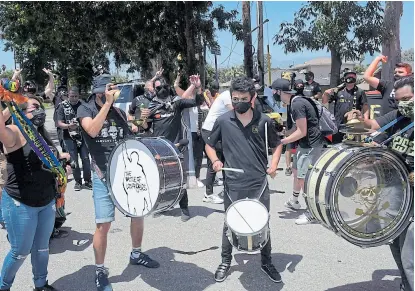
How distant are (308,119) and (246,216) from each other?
2179 millimetres

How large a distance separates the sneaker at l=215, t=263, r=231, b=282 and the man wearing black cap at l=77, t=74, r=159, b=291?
38.5 inches

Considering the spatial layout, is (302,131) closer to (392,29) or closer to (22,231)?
(22,231)

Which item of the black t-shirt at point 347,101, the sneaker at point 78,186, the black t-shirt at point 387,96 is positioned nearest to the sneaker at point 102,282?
the black t-shirt at point 387,96

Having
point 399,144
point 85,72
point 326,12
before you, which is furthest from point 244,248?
point 85,72

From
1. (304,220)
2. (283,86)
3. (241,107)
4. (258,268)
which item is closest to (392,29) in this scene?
(283,86)

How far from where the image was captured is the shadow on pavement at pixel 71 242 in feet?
16.6

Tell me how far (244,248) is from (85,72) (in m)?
37.6

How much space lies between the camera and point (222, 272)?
4090 millimetres

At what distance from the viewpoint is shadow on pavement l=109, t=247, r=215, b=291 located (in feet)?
13.1

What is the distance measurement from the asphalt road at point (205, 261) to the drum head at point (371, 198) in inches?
37.3

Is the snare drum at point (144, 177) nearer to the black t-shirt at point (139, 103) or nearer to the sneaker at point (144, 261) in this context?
the sneaker at point (144, 261)

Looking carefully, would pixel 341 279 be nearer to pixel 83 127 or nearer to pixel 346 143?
pixel 346 143

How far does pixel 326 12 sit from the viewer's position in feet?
35.0

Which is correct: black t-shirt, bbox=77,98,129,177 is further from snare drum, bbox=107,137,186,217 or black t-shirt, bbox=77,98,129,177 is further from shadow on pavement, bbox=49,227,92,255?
shadow on pavement, bbox=49,227,92,255
